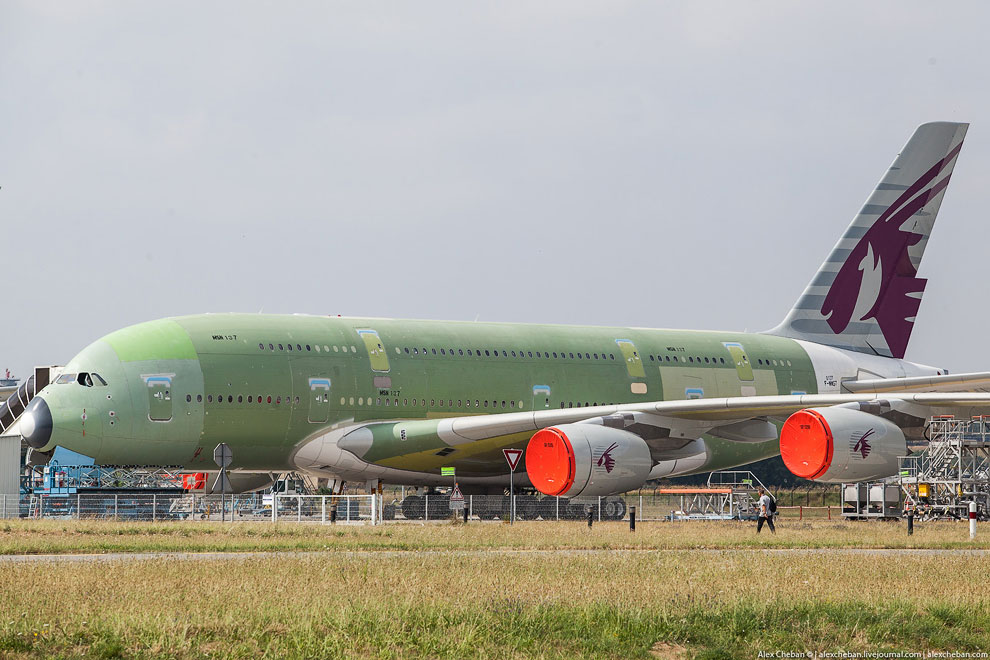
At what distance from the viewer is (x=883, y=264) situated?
36.4m

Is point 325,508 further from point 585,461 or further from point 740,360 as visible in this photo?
point 740,360

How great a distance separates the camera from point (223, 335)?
89.6ft

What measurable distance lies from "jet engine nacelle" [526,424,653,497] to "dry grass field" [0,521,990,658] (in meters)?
7.39

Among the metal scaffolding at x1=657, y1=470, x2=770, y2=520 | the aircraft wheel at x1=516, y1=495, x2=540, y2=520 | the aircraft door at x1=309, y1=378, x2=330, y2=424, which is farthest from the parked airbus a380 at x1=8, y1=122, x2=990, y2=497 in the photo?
Answer: the metal scaffolding at x1=657, y1=470, x2=770, y2=520

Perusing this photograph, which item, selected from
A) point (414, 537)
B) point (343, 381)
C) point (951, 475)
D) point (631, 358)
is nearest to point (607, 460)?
point (414, 537)

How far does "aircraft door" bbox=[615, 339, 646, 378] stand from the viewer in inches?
1257

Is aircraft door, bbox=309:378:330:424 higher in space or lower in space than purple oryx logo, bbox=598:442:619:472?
higher

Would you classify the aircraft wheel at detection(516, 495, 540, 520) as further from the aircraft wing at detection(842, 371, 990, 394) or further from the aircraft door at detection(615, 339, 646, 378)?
the aircraft wing at detection(842, 371, 990, 394)

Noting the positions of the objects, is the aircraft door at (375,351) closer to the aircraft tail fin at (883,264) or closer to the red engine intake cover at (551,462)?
the red engine intake cover at (551,462)

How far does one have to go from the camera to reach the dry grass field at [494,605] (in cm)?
970

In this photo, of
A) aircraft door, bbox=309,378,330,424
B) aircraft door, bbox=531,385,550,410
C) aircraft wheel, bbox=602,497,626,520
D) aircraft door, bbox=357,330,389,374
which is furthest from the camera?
aircraft wheel, bbox=602,497,626,520

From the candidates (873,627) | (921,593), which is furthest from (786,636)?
(921,593)

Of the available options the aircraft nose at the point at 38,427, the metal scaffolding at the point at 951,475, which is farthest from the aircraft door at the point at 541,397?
the aircraft nose at the point at 38,427

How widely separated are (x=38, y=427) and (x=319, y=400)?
18.2 ft
